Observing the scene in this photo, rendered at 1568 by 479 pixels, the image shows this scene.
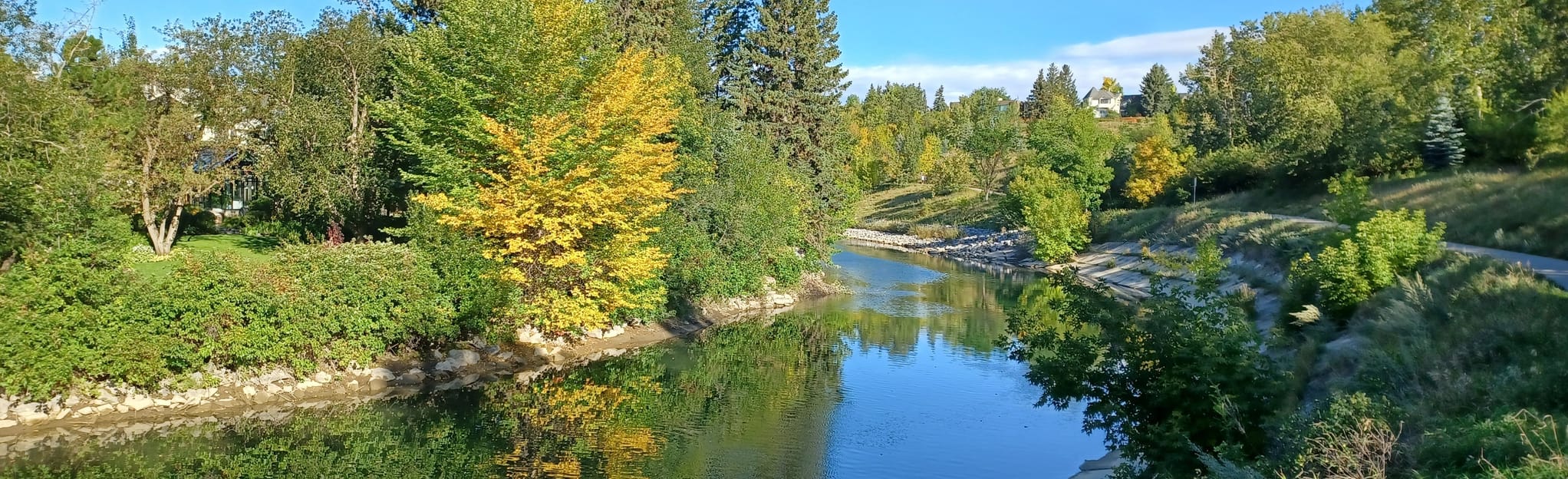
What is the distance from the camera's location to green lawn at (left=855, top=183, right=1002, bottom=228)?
267 feet

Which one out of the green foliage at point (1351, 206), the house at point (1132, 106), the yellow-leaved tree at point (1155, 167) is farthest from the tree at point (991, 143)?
the green foliage at point (1351, 206)

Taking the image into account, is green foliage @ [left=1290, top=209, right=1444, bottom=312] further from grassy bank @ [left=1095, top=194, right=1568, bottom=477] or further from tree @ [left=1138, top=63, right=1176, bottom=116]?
tree @ [left=1138, top=63, right=1176, bottom=116]

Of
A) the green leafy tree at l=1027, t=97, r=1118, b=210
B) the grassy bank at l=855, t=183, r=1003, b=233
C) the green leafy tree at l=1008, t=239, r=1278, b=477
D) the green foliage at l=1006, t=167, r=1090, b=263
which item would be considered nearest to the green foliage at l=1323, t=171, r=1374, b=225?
the green leafy tree at l=1008, t=239, r=1278, b=477

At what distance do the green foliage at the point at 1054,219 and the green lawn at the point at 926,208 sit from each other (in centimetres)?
1391

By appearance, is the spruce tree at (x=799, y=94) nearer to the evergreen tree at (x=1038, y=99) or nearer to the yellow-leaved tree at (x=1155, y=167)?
the yellow-leaved tree at (x=1155, y=167)

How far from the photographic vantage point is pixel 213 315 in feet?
61.1

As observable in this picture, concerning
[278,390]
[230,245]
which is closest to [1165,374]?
[278,390]

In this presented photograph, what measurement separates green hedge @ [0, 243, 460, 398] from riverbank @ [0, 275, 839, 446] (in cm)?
34

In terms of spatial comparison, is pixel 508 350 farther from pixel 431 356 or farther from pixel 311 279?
pixel 311 279

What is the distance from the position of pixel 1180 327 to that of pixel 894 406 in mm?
10273

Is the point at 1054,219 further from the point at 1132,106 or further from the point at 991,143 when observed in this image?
the point at 1132,106

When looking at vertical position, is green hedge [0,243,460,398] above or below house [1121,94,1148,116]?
below

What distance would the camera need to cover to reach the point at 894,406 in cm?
2262

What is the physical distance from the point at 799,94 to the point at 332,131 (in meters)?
22.0
